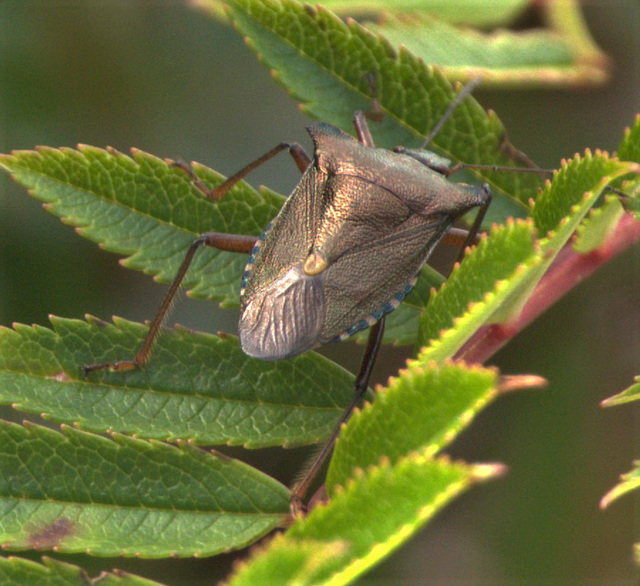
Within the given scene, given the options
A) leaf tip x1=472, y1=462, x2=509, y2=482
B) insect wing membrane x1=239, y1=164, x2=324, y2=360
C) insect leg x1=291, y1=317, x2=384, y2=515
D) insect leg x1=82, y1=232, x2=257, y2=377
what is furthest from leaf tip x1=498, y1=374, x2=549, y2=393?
insect leg x1=82, y1=232, x2=257, y2=377

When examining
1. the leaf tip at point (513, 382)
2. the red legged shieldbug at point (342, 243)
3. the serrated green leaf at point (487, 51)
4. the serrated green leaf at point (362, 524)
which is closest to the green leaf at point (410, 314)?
the red legged shieldbug at point (342, 243)

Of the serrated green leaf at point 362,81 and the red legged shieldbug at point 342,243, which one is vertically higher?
the serrated green leaf at point 362,81

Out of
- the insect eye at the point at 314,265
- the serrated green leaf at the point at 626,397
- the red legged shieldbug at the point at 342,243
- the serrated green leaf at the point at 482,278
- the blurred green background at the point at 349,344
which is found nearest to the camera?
the serrated green leaf at the point at 482,278

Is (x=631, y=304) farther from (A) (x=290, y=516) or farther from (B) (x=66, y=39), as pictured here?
(B) (x=66, y=39)

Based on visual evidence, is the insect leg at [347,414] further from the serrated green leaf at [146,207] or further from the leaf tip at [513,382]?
the leaf tip at [513,382]

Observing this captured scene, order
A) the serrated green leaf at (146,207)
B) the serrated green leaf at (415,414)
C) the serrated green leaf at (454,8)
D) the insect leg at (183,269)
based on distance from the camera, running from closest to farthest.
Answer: the serrated green leaf at (415,414) < the insect leg at (183,269) < the serrated green leaf at (146,207) < the serrated green leaf at (454,8)

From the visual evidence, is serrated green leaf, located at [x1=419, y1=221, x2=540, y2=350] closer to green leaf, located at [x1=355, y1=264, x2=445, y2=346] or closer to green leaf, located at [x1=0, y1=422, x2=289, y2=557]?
green leaf, located at [x1=355, y1=264, x2=445, y2=346]

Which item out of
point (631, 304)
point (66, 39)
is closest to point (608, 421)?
point (631, 304)
